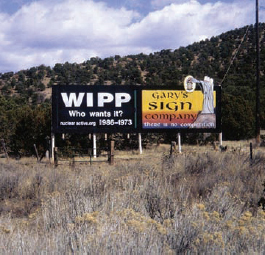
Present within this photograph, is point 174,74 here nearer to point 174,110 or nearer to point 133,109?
point 174,110

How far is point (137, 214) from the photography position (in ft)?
18.6

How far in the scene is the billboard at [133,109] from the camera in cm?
2542

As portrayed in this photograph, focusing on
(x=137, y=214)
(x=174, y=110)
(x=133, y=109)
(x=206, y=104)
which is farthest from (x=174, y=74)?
(x=137, y=214)

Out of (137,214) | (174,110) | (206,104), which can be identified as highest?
(206,104)

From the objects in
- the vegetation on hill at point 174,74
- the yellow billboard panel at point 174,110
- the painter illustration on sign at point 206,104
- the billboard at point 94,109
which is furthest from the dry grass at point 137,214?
the vegetation on hill at point 174,74

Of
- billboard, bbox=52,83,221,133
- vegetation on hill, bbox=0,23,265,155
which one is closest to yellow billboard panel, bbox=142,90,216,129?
billboard, bbox=52,83,221,133

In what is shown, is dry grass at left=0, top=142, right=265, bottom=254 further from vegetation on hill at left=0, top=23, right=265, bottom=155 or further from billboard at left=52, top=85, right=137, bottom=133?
vegetation on hill at left=0, top=23, right=265, bottom=155

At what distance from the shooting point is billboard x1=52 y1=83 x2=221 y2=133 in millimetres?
25422

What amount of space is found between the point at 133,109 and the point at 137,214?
2019 cm

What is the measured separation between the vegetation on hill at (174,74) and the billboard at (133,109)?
12538 mm

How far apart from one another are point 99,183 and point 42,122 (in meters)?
20.3

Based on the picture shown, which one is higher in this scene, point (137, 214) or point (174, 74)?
point (174, 74)

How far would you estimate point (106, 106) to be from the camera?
2562cm

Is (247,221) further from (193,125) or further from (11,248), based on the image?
(193,125)
